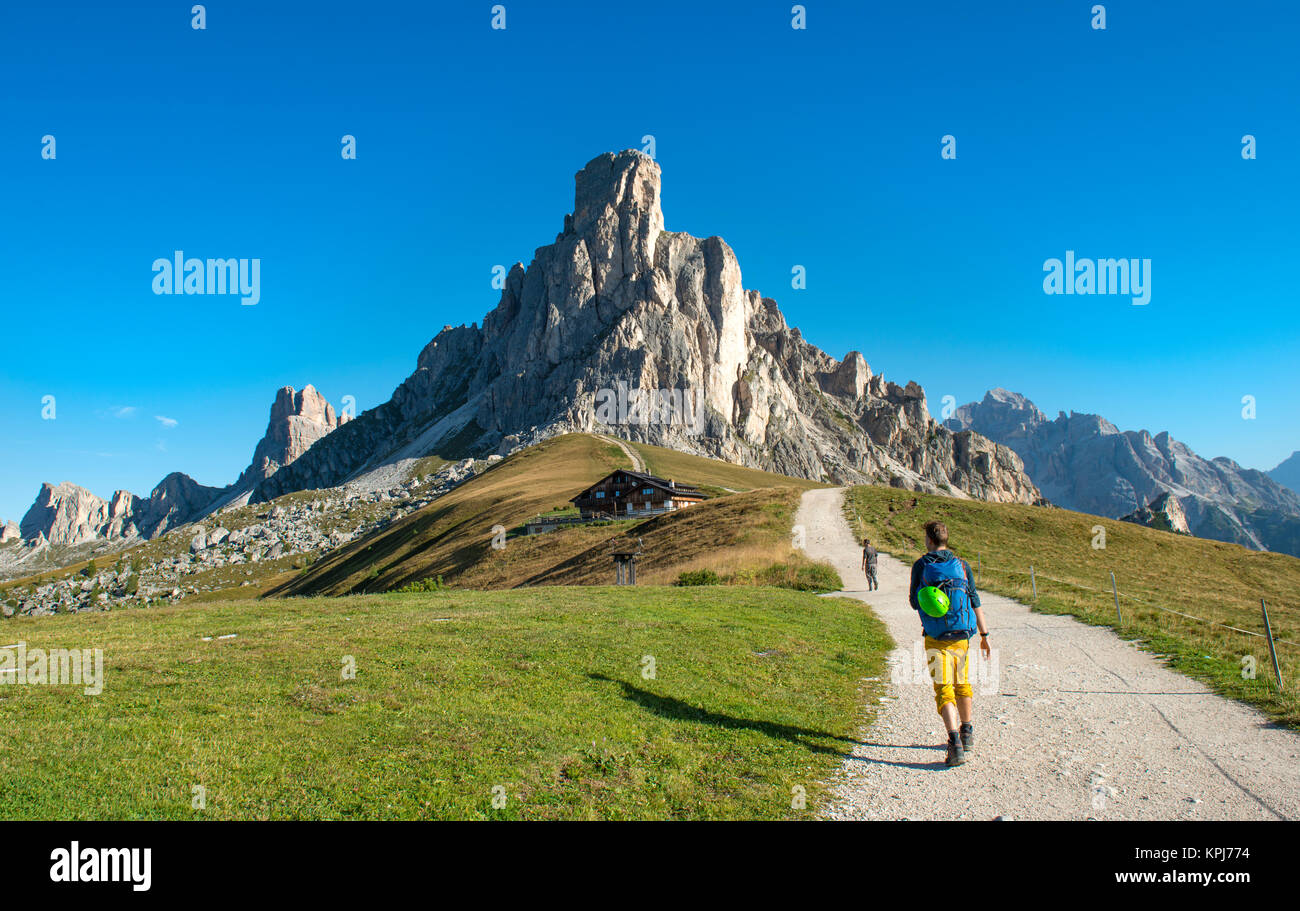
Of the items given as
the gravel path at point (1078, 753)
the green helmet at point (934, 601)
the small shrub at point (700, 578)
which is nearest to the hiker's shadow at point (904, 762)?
the gravel path at point (1078, 753)

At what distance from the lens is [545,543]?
62.8m

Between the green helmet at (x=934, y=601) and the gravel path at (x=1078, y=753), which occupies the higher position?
the green helmet at (x=934, y=601)

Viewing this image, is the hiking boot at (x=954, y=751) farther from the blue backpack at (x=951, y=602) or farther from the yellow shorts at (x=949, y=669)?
the blue backpack at (x=951, y=602)

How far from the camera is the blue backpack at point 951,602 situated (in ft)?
31.0

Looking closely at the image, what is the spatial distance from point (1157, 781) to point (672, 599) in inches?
685

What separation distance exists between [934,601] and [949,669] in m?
0.95

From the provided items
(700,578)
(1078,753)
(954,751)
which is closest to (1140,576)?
(700,578)

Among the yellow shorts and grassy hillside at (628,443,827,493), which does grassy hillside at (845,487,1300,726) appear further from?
grassy hillside at (628,443,827,493)

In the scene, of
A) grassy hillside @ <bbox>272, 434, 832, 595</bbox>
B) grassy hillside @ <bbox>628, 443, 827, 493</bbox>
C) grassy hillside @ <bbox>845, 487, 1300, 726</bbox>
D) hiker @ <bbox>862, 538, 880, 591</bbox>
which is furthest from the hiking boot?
grassy hillside @ <bbox>628, 443, 827, 493</bbox>

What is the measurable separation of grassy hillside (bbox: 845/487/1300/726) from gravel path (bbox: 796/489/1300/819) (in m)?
1.23

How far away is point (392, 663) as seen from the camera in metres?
12.4

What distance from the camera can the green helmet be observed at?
9.44 metres

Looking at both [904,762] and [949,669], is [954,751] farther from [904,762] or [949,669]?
[949,669]
